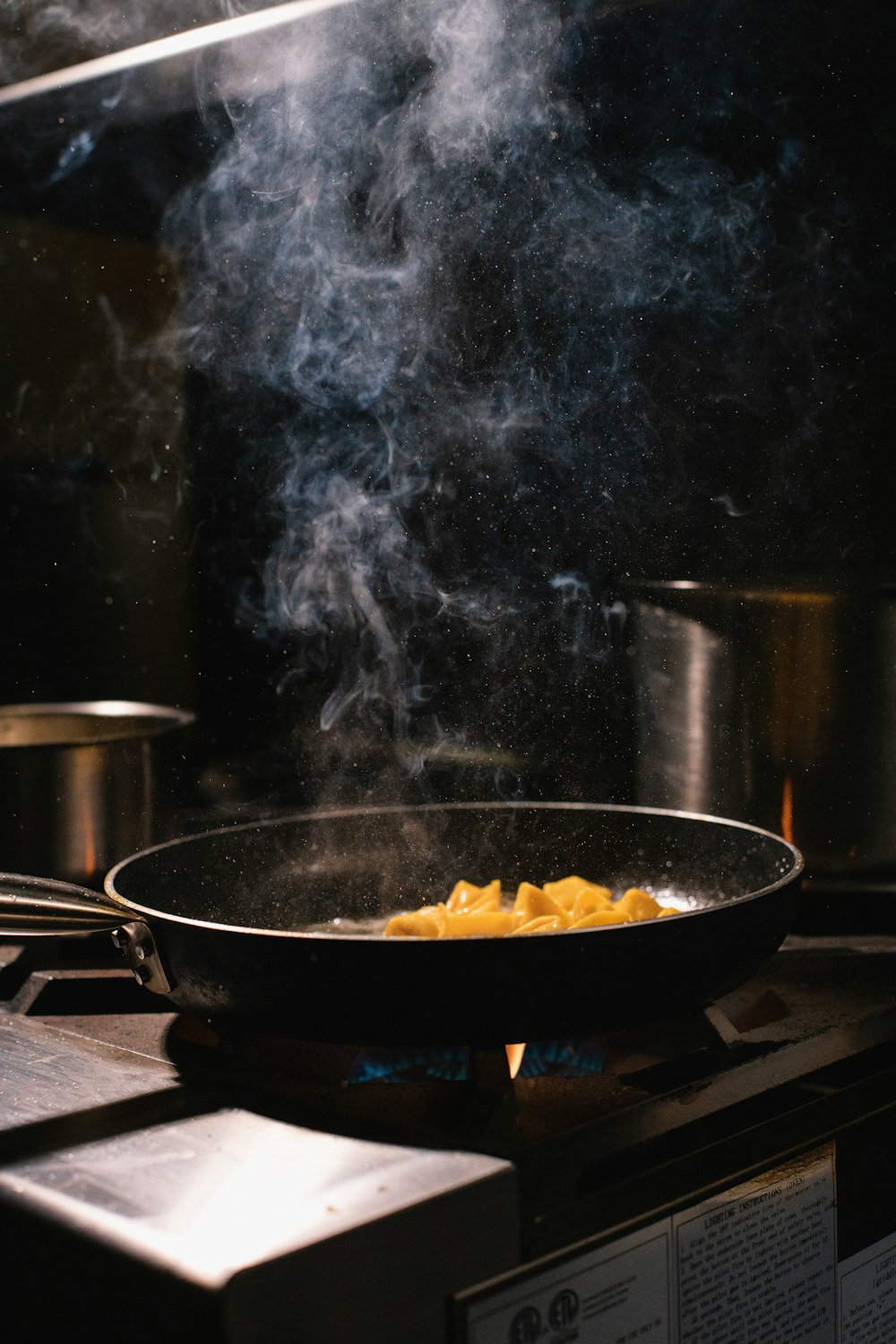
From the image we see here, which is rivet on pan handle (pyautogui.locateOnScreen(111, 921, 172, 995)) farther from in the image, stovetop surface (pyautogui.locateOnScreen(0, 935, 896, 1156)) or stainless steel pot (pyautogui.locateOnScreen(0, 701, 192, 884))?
stainless steel pot (pyautogui.locateOnScreen(0, 701, 192, 884))

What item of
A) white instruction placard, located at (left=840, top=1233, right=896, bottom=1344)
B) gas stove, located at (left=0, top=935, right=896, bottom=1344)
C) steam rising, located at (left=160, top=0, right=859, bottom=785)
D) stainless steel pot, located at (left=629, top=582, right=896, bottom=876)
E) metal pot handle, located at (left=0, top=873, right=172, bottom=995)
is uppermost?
steam rising, located at (left=160, top=0, right=859, bottom=785)

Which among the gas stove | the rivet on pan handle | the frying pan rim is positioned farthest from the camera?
the rivet on pan handle

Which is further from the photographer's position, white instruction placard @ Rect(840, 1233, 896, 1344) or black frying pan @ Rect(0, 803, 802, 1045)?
white instruction placard @ Rect(840, 1233, 896, 1344)

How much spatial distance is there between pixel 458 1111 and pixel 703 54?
142cm

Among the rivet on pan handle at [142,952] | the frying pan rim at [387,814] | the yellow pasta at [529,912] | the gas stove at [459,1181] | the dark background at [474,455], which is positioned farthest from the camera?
the dark background at [474,455]

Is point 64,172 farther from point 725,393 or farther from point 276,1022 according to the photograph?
point 276,1022

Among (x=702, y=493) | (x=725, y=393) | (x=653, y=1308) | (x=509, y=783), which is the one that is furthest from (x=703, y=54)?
(x=653, y=1308)

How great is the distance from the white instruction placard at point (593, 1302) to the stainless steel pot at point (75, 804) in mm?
853

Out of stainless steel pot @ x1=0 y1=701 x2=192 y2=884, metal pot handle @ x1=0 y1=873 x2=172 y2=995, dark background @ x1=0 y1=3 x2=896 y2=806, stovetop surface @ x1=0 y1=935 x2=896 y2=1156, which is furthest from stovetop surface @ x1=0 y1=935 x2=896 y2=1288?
dark background @ x1=0 y1=3 x2=896 y2=806

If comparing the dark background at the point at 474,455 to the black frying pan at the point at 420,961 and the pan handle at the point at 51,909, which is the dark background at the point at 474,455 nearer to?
the black frying pan at the point at 420,961

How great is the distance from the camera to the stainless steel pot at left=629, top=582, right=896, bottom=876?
148 centimetres

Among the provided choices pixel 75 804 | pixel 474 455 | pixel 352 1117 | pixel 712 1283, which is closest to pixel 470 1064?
pixel 352 1117

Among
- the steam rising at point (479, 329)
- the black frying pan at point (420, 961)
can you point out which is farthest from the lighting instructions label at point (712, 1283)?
the steam rising at point (479, 329)

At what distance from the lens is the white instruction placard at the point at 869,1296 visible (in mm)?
1084
